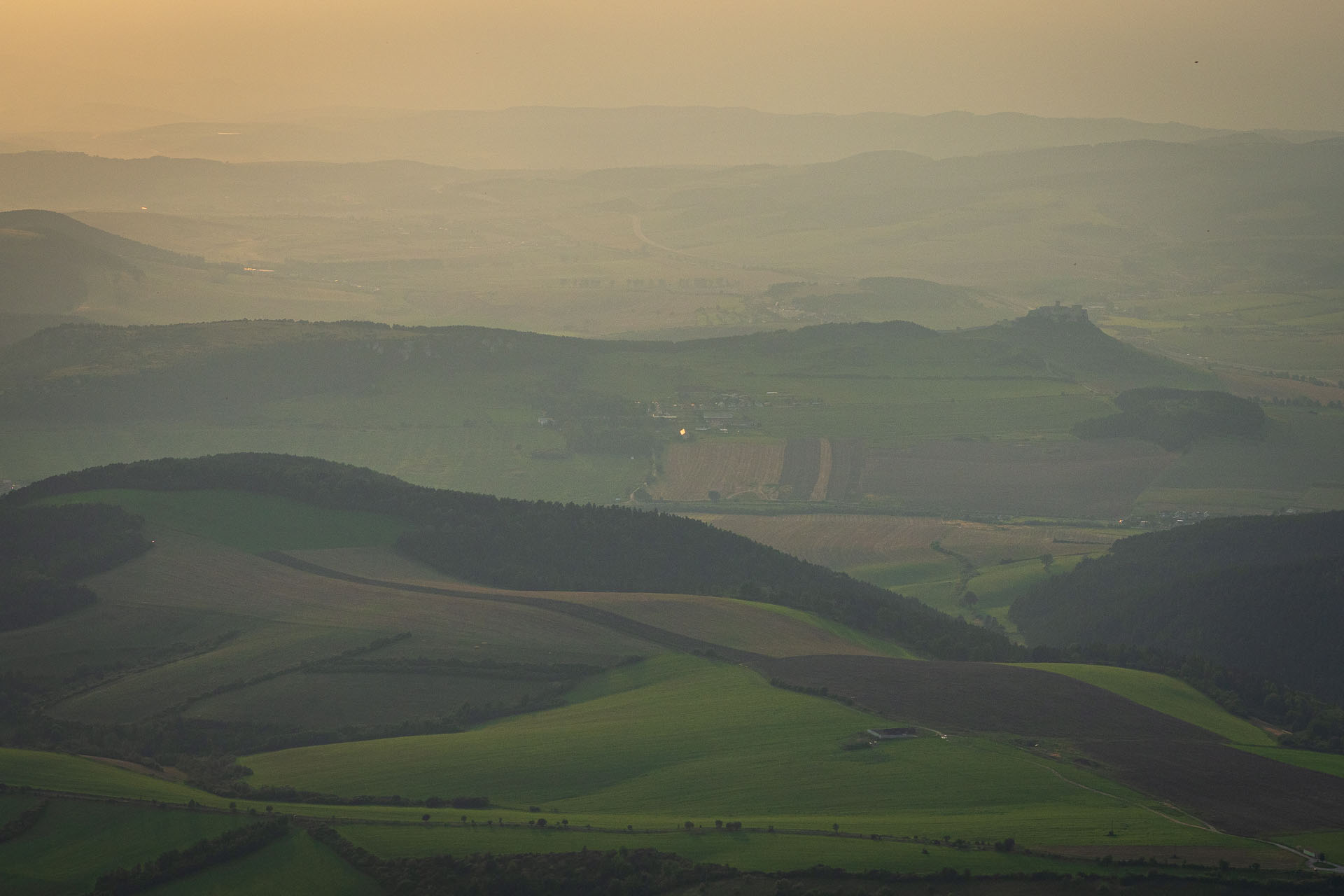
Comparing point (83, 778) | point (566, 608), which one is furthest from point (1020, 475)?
point (83, 778)

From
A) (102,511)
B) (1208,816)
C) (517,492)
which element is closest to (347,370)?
(517,492)

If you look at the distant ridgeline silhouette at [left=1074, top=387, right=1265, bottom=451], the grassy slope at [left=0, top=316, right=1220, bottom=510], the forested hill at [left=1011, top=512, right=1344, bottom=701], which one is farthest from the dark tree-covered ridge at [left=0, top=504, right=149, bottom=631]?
the distant ridgeline silhouette at [left=1074, top=387, right=1265, bottom=451]

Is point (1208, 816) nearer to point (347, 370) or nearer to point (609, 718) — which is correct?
point (609, 718)

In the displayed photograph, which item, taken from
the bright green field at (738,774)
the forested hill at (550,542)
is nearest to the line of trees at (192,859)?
the bright green field at (738,774)

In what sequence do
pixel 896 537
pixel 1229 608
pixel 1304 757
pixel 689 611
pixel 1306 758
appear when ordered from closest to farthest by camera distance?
1. pixel 1306 758
2. pixel 1304 757
3. pixel 689 611
4. pixel 1229 608
5. pixel 896 537

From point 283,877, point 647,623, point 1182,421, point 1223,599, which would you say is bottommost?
point 283,877

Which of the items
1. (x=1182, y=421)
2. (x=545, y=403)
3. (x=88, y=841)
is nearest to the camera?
(x=88, y=841)

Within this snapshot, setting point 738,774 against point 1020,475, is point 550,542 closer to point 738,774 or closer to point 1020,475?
point 738,774

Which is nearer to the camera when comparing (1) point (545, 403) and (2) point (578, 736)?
(2) point (578, 736)
